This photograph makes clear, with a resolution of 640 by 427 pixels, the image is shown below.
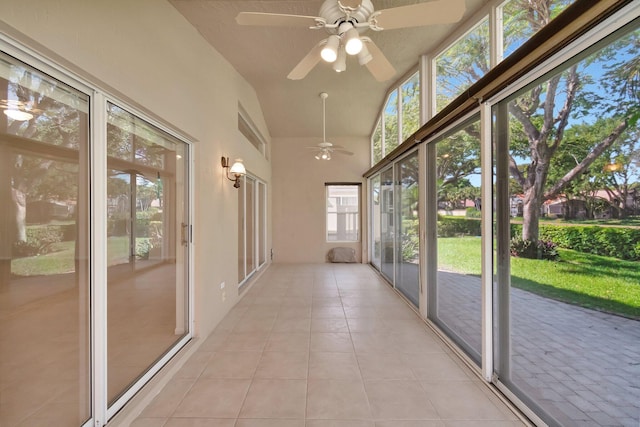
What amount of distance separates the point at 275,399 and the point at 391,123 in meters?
4.74

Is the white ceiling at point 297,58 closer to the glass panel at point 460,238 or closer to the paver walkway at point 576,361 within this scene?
the glass panel at point 460,238

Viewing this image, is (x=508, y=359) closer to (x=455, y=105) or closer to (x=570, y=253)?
(x=570, y=253)

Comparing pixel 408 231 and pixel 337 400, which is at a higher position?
pixel 408 231

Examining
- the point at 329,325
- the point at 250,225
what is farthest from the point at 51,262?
the point at 250,225

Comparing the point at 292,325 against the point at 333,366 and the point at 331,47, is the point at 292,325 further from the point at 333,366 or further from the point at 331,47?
the point at 331,47

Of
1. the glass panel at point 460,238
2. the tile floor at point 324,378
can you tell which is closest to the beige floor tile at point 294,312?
the tile floor at point 324,378

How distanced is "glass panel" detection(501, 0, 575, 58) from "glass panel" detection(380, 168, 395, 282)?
122 inches

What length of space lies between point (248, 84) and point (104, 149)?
3.52 metres

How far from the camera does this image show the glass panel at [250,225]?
17.1 ft

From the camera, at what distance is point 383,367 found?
2.34m

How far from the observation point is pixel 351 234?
24.5ft

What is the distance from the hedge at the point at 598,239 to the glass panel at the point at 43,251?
275 centimetres

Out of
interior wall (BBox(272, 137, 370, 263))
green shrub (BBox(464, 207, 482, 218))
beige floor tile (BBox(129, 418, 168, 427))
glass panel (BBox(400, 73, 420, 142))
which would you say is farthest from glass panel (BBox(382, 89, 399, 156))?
beige floor tile (BBox(129, 418, 168, 427))

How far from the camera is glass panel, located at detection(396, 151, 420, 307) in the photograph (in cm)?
378
